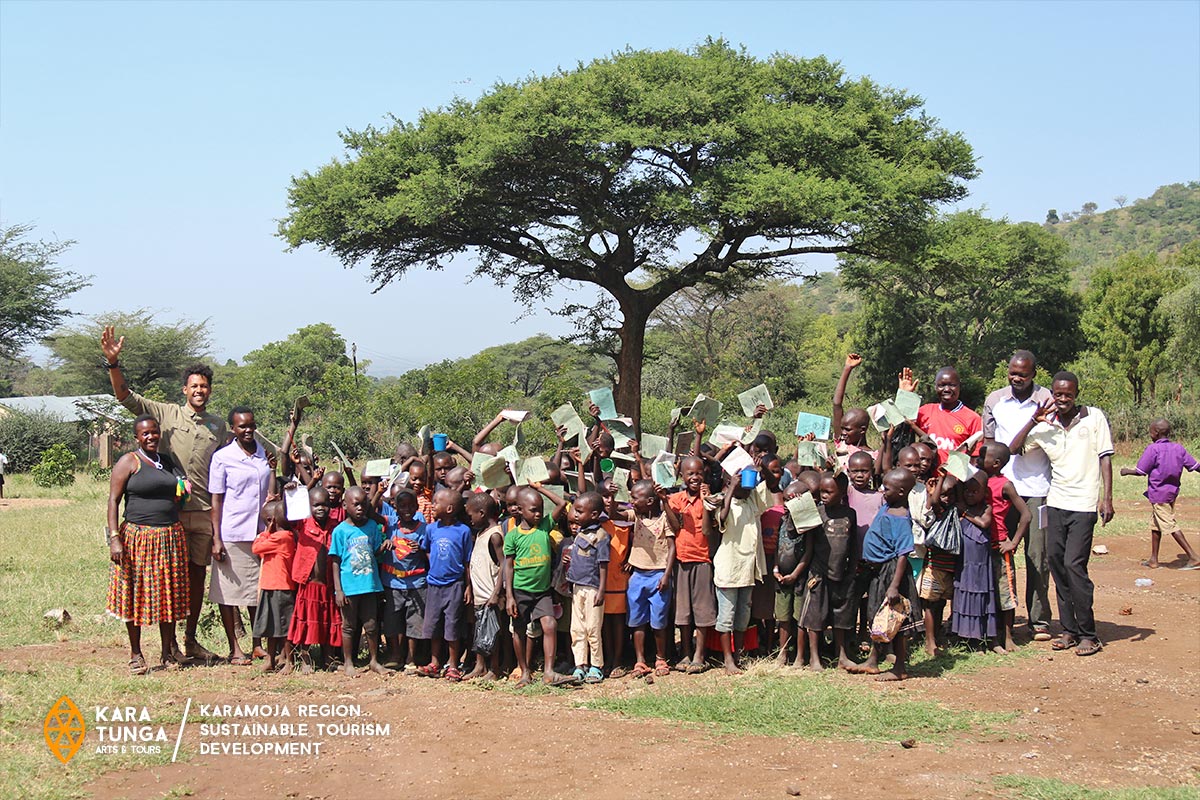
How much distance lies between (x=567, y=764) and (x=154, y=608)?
3.15 m

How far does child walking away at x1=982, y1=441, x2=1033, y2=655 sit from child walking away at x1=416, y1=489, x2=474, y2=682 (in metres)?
3.38

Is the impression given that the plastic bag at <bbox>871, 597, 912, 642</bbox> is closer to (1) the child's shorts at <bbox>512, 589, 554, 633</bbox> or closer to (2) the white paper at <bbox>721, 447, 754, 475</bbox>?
(2) the white paper at <bbox>721, 447, 754, 475</bbox>

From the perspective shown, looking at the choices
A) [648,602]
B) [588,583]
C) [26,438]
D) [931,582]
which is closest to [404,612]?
[588,583]

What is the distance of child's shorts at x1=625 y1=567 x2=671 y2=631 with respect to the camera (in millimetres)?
6500

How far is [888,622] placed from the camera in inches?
238

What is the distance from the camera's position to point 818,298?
88.2 meters

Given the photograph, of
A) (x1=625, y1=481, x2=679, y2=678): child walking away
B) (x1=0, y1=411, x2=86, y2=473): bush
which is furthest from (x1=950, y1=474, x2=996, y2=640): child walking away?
(x1=0, y1=411, x2=86, y2=473): bush

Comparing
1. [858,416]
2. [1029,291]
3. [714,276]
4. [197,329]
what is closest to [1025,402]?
[858,416]

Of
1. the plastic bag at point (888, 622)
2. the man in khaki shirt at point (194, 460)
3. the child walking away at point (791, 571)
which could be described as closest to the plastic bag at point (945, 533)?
the plastic bag at point (888, 622)

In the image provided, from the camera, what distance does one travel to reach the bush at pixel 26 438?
27.4 meters

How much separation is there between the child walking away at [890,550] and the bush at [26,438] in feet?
84.1

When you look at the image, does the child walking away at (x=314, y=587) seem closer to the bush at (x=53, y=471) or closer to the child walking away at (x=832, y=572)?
the child walking away at (x=832, y=572)

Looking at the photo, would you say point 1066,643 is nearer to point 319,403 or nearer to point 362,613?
point 362,613

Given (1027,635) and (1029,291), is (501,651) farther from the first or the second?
(1029,291)
